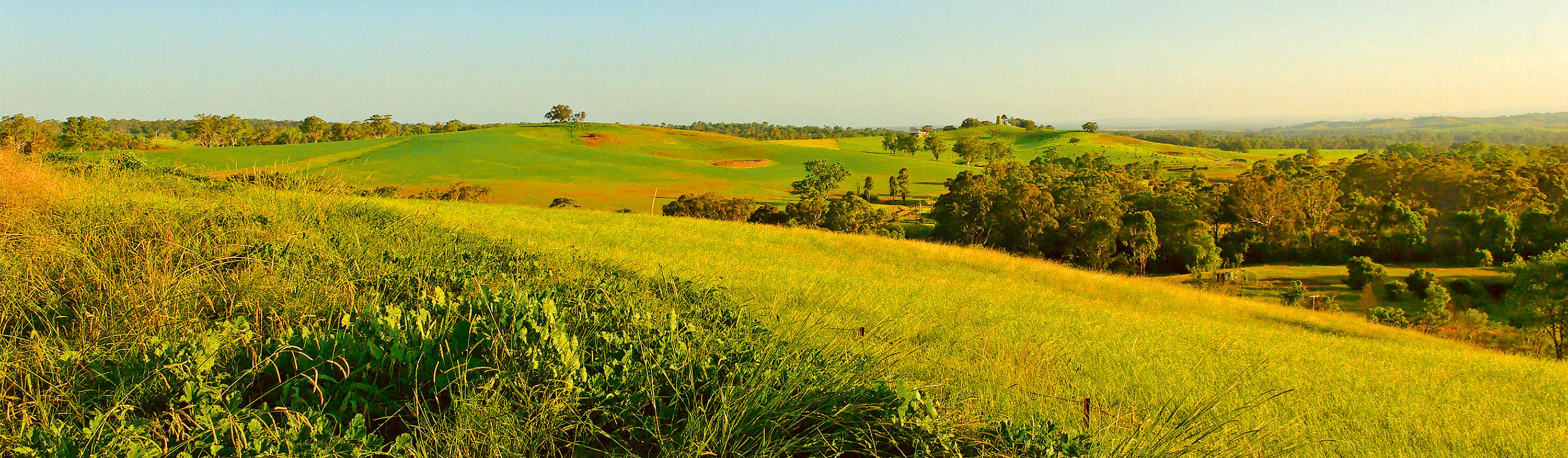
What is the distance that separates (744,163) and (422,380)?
104 meters

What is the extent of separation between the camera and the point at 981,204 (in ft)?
177

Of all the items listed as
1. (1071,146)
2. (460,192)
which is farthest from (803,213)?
(1071,146)

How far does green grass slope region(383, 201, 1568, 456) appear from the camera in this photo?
16.5 ft

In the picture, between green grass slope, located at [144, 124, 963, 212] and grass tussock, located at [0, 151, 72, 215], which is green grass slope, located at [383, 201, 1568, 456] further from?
green grass slope, located at [144, 124, 963, 212]

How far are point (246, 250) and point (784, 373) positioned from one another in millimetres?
4690

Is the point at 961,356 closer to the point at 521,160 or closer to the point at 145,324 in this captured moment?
the point at 145,324

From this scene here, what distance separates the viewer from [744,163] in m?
107

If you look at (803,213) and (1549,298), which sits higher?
(803,213)

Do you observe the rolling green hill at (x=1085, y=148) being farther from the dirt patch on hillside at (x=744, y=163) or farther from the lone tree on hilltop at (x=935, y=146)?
the dirt patch on hillside at (x=744, y=163)

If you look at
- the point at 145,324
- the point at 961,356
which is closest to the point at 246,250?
the point at 145,324

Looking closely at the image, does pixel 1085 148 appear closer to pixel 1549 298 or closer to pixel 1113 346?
pixel 1549 298

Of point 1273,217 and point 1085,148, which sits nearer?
point 1273,217

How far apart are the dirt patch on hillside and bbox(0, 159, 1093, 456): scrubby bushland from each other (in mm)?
97009

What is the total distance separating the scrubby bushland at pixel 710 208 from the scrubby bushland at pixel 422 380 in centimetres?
4607
